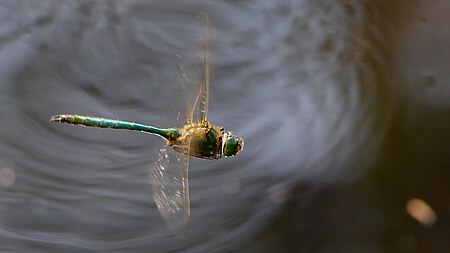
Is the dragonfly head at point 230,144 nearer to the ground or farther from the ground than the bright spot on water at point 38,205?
farther from the ground

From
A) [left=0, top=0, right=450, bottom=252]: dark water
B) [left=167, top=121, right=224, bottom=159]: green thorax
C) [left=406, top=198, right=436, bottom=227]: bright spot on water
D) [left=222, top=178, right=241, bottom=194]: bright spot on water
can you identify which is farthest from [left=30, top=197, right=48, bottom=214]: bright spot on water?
[left=406, top=198, right=436, bottom=227]: bright spot on water

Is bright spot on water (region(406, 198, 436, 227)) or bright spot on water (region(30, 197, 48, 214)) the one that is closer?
bright spot on water (region(30, 197, 48, 214))

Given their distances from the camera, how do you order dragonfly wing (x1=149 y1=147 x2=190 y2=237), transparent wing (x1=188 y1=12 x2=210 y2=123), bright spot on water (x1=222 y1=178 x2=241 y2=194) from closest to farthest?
dragonfly wing (x1=149 y1=147 x2=190 y2=237) < transparent wing (x1=188 y1=12 x2=210 y2=123) < bright spot on water (x1=222 y1=178 x2=241 y2=194)

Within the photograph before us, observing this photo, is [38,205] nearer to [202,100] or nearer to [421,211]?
[202,100]

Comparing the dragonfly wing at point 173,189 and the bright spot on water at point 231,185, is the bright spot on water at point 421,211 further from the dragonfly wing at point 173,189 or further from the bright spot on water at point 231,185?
the dragonfly wing at point 173,189

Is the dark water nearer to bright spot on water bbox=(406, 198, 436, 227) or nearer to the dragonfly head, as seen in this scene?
bright spot on water bbox=(406, 198, 436, 227)

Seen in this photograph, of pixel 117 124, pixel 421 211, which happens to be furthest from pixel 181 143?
pixel 421 211

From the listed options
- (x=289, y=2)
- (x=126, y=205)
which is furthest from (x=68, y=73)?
(x=289, y=2)

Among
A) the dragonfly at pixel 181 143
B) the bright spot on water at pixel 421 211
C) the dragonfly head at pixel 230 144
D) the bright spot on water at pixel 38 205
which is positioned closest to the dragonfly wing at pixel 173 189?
the dragonfly at pixel 181 143
